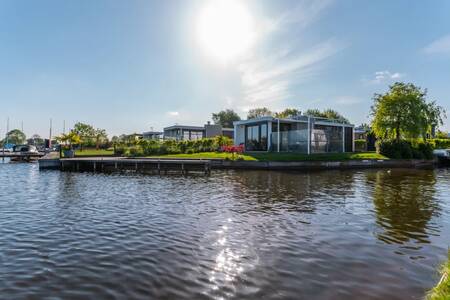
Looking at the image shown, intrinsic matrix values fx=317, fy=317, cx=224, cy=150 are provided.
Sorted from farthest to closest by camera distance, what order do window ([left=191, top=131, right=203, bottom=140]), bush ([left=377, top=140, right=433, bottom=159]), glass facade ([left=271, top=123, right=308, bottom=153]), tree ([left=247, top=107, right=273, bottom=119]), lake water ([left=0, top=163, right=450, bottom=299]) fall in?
tree ([left=247, top=107, right=273, bottom=119]) < window ([left=191, top=131, right=203, bottom=140]) < bush ([left=377, top=140, right=433, bottom=159]) < glass facade ([left=271, top=123, right=308, bottom=153]) < lake water ([left=0, top=163, right=450, bottom=299])

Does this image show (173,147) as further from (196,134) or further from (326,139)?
(196,134)

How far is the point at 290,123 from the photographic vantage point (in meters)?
38.2

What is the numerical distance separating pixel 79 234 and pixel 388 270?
23.1 ft

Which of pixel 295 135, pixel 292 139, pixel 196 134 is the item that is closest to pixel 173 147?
pixel 292 139

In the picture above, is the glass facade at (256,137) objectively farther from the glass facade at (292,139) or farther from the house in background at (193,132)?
the house in background at (193,132)

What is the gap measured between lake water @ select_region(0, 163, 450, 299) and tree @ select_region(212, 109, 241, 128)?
8127cm

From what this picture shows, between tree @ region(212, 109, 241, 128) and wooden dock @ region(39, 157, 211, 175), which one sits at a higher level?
tree @ region(212, 109, 241, 128)

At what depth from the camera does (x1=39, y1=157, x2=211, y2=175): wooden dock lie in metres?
25.5

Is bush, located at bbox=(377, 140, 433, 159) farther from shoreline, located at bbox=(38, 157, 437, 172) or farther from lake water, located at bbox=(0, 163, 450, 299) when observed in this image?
lake water, located at bbox=(0, 163, 450, 299)

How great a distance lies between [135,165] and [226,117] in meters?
68.8

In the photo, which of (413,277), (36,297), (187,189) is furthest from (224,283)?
(187,189)

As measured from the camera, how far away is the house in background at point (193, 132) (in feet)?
188

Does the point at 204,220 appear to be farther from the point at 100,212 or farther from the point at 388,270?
the point at 388,270

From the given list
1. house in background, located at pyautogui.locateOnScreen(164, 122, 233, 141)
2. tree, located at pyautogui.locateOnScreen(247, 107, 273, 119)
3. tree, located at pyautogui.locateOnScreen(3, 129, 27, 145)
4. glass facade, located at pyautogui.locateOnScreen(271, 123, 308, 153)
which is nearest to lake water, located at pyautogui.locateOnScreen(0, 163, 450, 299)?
glass facade, located at pyautogui.locateOnScreen(271, 123, 308, 153)
